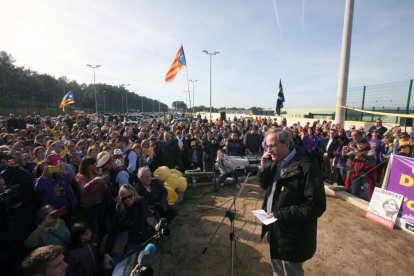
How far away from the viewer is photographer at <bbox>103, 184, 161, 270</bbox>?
115 inches

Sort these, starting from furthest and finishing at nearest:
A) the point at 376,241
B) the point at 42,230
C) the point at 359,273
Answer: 1. the point at 376,241
2. the point at 359,273
3. the point at 42,230

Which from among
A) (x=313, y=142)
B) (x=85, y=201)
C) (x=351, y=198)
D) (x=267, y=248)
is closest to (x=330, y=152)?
(x=313, y=142)

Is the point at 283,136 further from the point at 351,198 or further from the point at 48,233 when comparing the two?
the point at 351,198

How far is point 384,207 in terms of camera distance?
4168 mm

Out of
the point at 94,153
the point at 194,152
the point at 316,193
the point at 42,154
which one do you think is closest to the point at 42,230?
the point at 94,153

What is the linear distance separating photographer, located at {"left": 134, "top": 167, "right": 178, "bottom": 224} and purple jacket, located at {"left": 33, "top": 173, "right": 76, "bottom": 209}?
113 centimetres

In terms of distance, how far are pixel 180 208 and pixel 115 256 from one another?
2.26 metres

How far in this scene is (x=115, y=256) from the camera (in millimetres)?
2936

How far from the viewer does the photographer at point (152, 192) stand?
3650 millimetres

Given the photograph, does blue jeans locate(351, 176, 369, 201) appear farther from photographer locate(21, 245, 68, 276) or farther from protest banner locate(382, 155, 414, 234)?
photographer locate(21, 245, 68, 276)

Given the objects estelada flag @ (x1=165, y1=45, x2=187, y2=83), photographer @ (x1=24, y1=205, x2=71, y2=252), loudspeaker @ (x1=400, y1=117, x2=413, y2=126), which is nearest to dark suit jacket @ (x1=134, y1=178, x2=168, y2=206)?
photographer @ (x1=24, y1=205, x2=71, y2=252)

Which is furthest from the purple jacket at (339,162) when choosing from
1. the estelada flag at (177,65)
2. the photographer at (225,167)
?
the estelada flag at (177,65)

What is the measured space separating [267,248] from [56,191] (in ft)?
12.6

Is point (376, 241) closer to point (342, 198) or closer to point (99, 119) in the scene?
point (342, 198)
